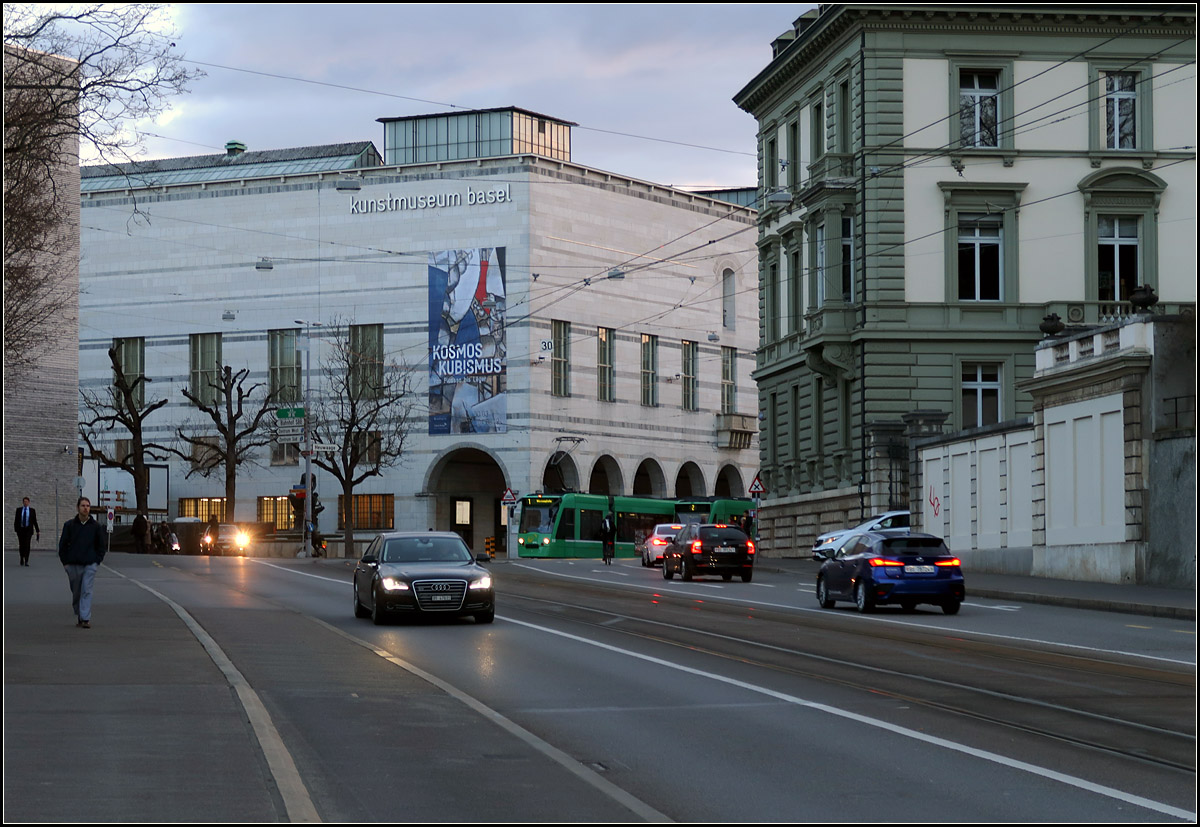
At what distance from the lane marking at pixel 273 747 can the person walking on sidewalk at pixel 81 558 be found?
345 cm

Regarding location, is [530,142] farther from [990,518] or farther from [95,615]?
[95,615]

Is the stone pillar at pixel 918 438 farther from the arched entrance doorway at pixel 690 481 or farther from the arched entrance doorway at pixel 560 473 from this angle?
the arched entrance doorway at pixel 690 481

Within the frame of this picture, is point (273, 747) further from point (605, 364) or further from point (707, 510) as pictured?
point (605, 364)

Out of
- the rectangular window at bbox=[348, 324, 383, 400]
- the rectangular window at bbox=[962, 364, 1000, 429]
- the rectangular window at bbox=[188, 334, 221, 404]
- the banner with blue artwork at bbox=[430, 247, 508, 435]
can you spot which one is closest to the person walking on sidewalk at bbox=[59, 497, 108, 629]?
the rectangular window at bbox=[962, 364, 1000, 429]

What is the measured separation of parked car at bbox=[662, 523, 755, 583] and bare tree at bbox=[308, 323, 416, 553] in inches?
1450

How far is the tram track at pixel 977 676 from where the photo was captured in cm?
1261

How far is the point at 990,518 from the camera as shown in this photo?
135 ft

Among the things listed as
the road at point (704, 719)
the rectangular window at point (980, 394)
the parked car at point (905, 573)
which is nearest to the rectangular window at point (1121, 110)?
the rectangular window at point (980, 394)

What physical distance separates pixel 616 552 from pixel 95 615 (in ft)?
158

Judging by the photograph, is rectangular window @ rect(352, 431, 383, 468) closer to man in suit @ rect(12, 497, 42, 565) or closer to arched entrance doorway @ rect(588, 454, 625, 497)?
arched entrance doorway @ rect(588, 454, 625, 497)

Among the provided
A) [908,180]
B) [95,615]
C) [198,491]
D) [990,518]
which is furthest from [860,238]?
[198,491]

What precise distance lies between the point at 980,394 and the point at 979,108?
8.36 metres

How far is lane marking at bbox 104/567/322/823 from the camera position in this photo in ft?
29.2

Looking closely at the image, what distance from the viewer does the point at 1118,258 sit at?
49.0 meters
